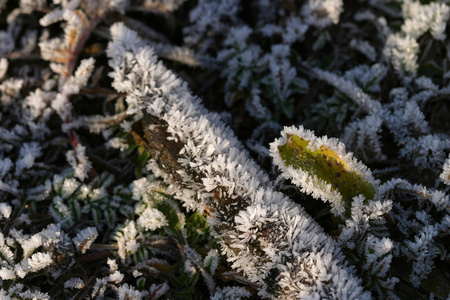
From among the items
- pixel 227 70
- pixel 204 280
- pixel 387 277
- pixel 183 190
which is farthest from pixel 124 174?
pixel 387 277

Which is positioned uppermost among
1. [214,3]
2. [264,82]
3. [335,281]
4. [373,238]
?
[214,3]

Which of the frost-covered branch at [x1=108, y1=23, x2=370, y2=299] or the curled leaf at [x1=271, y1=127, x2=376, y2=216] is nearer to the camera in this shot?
the frost-covered branch at [x1=108, y1=23, x2=370, y2=299]

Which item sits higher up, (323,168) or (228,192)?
(323,168)

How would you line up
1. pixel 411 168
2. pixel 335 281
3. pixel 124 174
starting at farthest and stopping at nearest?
pixel 124 174
pixel 411 168
pixel 335 281

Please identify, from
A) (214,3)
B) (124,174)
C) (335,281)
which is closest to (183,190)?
(124,174)

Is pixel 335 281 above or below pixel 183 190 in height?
above

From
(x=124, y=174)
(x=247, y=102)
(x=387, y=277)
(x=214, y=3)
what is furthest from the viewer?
(x=214, y=3)

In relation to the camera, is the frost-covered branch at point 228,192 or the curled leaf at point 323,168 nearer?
the frost-covered branch at point 228,192

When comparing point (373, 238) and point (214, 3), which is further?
point (214, 3)

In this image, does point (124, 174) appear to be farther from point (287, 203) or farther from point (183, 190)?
point (287, 203)

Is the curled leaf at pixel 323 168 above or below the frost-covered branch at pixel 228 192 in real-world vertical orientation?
above

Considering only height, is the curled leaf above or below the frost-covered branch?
above
